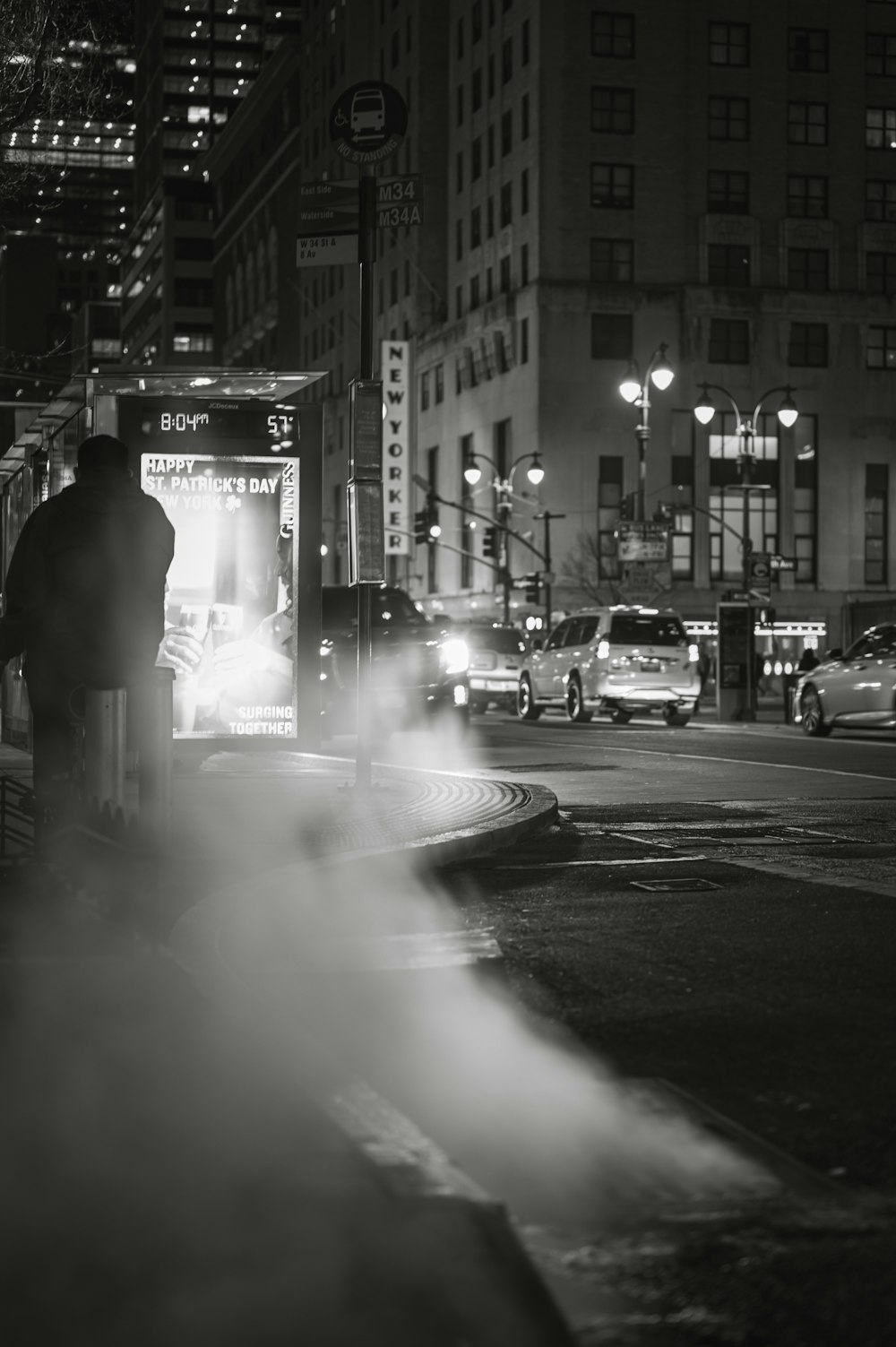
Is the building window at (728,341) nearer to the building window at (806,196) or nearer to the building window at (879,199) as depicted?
the building window at (806,196)

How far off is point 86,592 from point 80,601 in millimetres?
40

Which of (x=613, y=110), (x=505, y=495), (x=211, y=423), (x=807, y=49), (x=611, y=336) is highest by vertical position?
(x=807, y=49)

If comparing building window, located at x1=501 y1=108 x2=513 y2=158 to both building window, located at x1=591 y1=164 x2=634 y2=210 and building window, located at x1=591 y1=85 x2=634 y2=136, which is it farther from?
building window, located at x1=591 y1=164 x2=634 y2=210

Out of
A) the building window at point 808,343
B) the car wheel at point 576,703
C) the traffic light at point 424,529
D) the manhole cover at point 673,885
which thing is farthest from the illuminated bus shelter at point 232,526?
the building window at point 808,343

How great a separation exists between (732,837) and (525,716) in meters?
25.5

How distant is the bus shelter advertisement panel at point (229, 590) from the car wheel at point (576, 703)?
18.3m

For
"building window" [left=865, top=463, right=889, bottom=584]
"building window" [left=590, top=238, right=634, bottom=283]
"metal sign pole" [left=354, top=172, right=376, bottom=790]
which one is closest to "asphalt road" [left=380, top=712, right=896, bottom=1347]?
"metal sign pole" [left=354, top=172, right=376, bottom=790]

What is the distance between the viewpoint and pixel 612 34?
79000 millimetres

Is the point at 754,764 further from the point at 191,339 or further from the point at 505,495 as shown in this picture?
the point at 191,339

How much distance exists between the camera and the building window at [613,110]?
79250 mm

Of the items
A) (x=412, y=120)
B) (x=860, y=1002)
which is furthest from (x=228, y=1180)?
(x=412, y=120)

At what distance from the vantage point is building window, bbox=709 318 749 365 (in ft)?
259

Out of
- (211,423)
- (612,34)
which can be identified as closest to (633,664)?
(211,423)

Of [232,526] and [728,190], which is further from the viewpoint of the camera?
[728,190]
